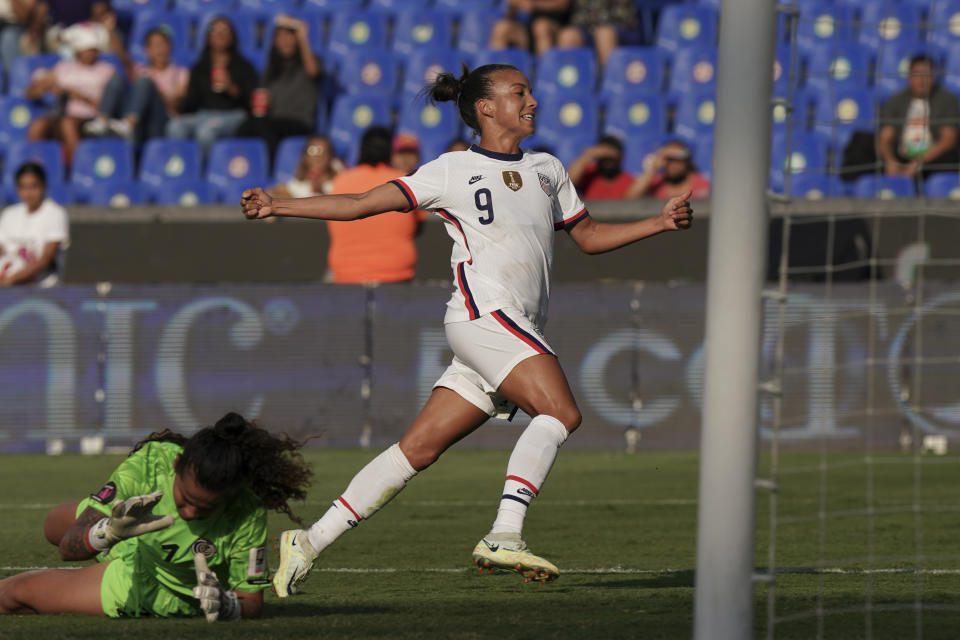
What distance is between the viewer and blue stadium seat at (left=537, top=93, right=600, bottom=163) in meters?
15.3

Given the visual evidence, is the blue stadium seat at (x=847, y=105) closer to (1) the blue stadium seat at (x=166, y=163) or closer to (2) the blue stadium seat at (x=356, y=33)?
(2) the blue stadium seat at (x=356, y=33)

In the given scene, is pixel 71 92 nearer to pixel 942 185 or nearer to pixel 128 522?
pixel 942 185

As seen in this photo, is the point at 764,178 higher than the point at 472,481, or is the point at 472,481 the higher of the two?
the point at 764,178

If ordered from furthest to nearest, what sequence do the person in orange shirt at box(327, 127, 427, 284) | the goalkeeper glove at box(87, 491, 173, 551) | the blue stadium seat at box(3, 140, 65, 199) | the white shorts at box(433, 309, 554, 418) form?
the blue stadium seat at box(3, 140, 65, 199) → the person in orange shirt at box(327, 127, 427, 284) → the white shorts at box(433, 309, 554, 418) → the goalkeeper glove at box(87, 491, 173, 551)

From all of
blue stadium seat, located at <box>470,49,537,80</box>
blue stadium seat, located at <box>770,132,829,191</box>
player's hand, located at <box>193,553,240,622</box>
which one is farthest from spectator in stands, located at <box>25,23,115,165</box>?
player's hand, located at <box>193,553,240,622</box>

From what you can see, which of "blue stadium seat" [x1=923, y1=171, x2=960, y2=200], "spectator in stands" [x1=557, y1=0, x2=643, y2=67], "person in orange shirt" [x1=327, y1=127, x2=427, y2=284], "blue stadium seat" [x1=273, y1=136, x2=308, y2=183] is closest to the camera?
"person in orange shirt" [x1=327, y1=127, x2=427, y2=284]

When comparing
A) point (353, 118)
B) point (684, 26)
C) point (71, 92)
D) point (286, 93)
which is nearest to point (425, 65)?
point (353, 118)

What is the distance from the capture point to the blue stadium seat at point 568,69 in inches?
621

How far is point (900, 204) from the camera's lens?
1208cm

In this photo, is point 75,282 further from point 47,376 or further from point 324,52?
point 324,52

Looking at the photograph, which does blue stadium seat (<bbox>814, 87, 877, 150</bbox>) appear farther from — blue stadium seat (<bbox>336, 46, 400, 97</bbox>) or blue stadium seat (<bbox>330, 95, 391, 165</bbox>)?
blue stadium seat (<bbox>336, 46, 400, 97</bbox>)

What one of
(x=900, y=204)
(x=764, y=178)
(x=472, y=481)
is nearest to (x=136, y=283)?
(x=472, y=481)

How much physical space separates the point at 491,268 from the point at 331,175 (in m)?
8.56

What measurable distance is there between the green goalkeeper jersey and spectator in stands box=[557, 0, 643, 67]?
11.7 m
